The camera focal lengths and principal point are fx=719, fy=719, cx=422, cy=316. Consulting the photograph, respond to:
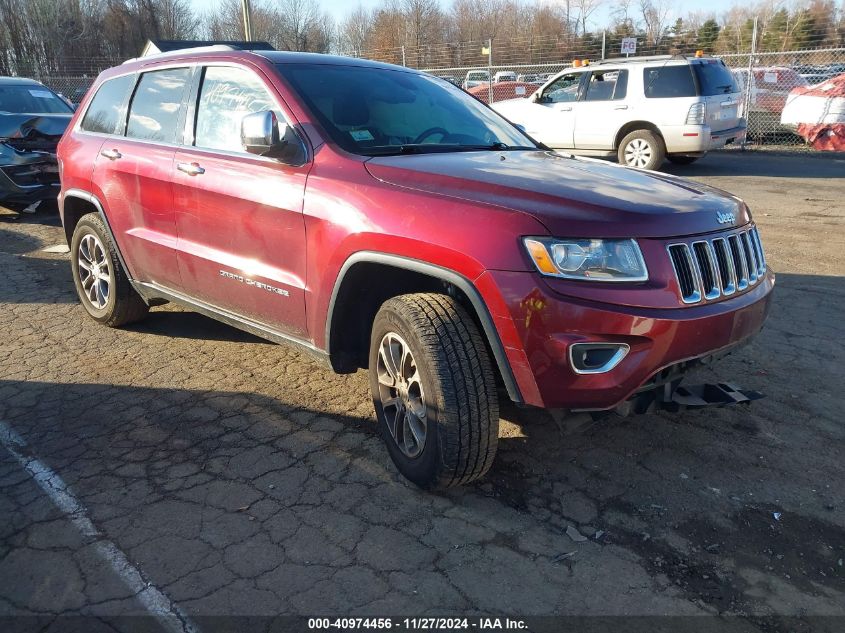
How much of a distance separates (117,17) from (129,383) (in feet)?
174

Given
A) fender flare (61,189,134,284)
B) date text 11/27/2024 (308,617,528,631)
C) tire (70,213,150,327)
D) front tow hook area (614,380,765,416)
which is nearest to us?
date text 11/27/2024 (308,617,528,631)

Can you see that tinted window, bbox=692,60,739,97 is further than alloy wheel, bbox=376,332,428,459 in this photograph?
Yes

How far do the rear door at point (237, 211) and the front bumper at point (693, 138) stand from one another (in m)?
9.56

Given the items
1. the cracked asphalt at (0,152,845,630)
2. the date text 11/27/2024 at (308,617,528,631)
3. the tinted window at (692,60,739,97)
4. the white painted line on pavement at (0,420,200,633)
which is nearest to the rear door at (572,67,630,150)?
the tinted window at (692,60,739,97)

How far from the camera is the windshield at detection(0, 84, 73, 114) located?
31.2ft

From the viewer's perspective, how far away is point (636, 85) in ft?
40.0

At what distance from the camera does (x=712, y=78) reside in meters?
11.7

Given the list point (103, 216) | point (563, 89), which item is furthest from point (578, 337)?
point (563, 89)

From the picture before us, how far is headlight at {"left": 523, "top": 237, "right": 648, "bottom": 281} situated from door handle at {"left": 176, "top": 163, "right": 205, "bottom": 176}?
2.12 meters

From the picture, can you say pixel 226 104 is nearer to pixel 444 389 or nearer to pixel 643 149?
pixel 444 389

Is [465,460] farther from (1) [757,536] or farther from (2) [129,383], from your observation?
(2) [129,383]

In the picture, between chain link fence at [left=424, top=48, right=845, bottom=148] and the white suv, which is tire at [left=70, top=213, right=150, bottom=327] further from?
chain link fence at [left=424, top=48, right=845, bottom=148]

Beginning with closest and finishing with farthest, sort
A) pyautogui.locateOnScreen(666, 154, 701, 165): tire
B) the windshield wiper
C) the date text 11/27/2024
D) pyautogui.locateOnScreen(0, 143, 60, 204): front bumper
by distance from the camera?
1. the date text 11/27/2024
2. the windshield wiper
3. pyautogui.locateOnScreen(0, 143, 60, 204): front bumper
4. pyautogui.locateOnScreen(666, 154, 701, 165): tire

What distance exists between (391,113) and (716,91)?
380 inches
